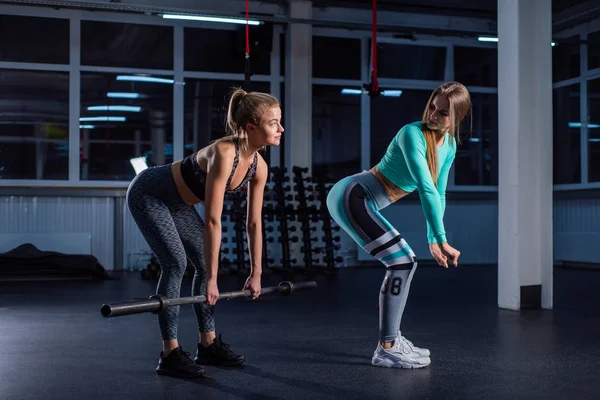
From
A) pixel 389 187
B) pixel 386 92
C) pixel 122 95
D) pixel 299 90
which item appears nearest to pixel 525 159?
pixel 389 187

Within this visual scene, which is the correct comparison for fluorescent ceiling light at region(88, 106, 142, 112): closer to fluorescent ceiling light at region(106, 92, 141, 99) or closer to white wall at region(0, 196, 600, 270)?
fluorescent ceiling light at region(106, 92, 141, 99)

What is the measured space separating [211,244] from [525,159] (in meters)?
3.17

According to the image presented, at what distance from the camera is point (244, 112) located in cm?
267

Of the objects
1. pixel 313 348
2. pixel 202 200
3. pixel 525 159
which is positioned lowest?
pixel 313 348

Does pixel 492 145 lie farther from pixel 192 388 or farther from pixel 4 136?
pixel 192 388

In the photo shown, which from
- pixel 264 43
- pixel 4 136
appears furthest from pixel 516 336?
pixel 4 136

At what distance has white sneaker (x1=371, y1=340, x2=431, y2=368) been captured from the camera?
3000mm

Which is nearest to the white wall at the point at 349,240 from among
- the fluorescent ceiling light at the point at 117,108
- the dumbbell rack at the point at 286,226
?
the dumbbell rack at the point at 286,226

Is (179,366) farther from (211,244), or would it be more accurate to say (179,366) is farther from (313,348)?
(313,348)

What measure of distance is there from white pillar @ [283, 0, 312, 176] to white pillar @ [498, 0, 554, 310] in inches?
173

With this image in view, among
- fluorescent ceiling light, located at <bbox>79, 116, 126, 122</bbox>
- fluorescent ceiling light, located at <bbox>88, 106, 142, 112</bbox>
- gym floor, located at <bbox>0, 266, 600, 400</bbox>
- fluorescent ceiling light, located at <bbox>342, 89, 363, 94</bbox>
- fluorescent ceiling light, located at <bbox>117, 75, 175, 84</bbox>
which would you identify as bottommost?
gym floor, located at <bbox>0, 266, 600, 400</bbox>

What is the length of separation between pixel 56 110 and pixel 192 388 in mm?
7388

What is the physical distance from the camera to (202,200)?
285cm

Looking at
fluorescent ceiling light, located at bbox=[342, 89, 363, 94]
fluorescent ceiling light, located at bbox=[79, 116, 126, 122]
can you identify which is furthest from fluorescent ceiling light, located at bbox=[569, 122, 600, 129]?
fluorescent ceiling light, located at bbox=[79, 116, 126, 122]
